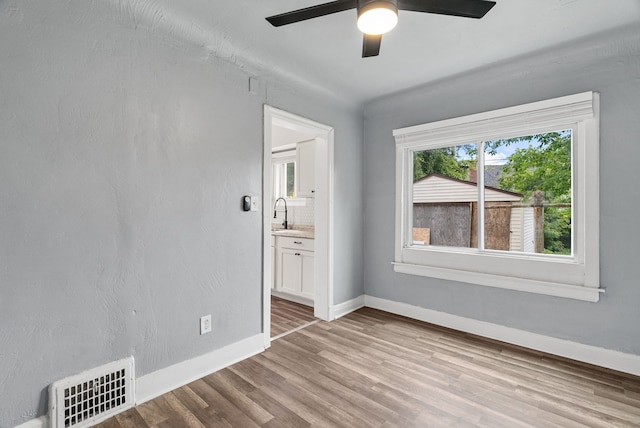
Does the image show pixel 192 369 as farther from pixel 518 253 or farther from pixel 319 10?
pixel 518 253

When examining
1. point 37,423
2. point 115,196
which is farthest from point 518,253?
point 37,423

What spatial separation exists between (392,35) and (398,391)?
8.30ft

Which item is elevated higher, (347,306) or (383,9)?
(383,9)

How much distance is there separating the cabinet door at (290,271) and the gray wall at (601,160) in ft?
4.44

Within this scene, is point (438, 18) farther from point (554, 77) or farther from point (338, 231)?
point (338, 231)

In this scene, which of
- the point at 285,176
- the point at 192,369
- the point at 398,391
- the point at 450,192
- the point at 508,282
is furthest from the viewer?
the point at 285,176

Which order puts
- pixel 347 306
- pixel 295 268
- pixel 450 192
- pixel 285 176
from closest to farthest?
1. pixel 450 192
2. pixel 347 306
3. pixel 295 268
4. pixel 285 176

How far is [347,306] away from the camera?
144 inches

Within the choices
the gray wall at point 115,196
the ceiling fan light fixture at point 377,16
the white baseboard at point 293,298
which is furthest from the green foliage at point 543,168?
the white baseboard at point 293,298

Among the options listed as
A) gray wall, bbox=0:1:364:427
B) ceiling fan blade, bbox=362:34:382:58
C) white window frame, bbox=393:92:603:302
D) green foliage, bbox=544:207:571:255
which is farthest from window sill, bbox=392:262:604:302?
ceiling fan blade, bbox=362:34:382:58

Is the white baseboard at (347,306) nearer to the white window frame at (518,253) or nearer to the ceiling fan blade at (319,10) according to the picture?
the white window frame at (518,253)

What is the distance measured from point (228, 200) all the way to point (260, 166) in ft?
1.40

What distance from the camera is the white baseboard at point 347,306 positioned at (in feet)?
11.5

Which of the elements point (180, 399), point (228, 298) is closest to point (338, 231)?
point (228, 298)
